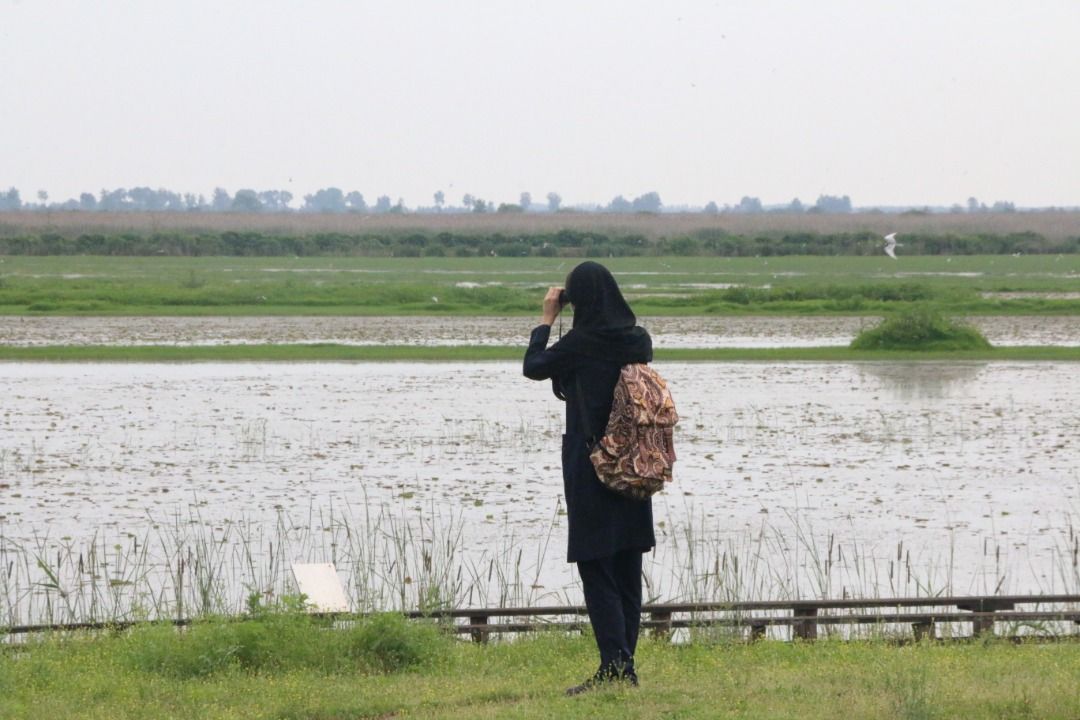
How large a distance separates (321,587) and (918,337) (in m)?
23.9

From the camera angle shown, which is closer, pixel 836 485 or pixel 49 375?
pixel 836 485

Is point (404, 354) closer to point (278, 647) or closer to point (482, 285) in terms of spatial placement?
point (482, 285)

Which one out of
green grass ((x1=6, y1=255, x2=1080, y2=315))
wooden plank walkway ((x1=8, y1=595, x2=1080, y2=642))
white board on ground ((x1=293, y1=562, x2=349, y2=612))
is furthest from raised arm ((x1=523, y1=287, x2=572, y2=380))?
green grass ((x1=6, y1=255, x2=1080, y2=315))

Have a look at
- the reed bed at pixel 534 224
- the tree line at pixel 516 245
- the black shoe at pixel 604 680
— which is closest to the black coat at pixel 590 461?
the black shoe at pixel 604 680

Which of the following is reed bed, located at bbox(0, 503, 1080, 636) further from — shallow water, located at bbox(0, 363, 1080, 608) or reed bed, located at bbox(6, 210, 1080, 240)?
reed bed, located at bbox(6, 210, 1080, 240)

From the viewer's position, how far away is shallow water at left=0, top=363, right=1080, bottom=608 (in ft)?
41.4

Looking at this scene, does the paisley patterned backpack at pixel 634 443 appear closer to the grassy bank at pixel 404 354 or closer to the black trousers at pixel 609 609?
the black trousers at pixel 609 609

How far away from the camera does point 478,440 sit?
18.6 metres

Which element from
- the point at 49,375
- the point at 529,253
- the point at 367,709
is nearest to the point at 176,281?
the point at 49,375

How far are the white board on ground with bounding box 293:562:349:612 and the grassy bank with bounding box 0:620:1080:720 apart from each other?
64 centimetres

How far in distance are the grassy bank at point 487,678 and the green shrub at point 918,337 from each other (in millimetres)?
23081

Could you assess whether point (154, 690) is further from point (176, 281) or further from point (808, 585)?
point (176, 281)

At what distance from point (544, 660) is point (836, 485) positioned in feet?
26.7

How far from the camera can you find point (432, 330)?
121ft
